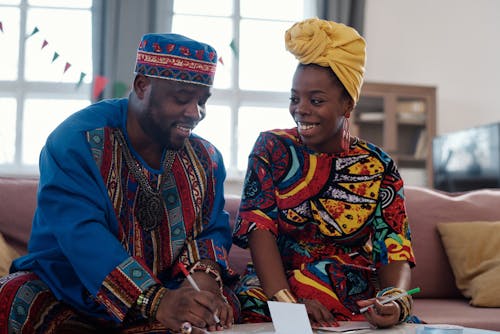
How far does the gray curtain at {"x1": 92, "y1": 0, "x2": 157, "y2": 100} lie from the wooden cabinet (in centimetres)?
194

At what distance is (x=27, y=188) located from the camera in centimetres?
231

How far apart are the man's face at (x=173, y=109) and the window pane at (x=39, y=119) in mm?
4250

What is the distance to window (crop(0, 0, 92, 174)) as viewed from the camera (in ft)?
19.2

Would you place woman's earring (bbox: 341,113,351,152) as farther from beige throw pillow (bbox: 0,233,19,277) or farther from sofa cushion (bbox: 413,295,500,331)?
beige throw pillow (bbox: 0,233,19,277)

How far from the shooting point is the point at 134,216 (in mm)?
1794

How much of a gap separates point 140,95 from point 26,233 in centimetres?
72

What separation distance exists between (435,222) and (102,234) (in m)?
1.47

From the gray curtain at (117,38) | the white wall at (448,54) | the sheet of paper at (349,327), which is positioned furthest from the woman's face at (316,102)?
the white wall at (448,54)

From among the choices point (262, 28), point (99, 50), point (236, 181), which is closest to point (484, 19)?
point (262, 28)

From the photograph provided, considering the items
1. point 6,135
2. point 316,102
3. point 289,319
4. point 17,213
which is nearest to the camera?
point 289,319

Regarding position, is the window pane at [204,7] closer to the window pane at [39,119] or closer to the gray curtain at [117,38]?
the gray curtain at [117,38]

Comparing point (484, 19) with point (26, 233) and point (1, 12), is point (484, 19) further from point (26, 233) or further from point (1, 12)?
point (26, 233)

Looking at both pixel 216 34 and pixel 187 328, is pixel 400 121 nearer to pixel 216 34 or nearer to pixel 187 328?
pixel 216 34

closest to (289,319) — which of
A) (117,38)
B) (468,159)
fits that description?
(468,159)
